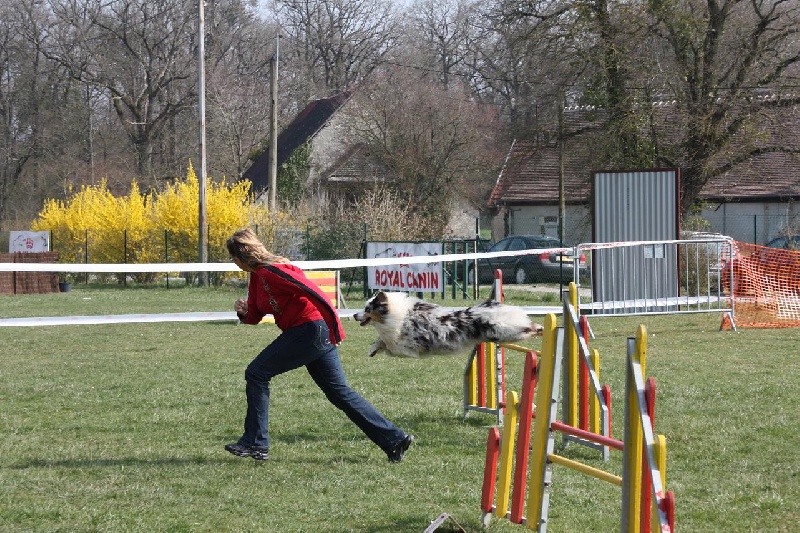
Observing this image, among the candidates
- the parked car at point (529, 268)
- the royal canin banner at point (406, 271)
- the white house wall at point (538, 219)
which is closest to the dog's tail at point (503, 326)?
the royal canin banner at point (406, 271)

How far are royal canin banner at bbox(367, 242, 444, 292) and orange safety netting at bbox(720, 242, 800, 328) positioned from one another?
19.4 ft

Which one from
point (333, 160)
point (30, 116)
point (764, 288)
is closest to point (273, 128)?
point (333, 160)

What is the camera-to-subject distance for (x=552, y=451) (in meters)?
5.39

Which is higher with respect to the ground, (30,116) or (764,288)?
(30,116)

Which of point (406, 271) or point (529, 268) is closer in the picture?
point (406, 271)

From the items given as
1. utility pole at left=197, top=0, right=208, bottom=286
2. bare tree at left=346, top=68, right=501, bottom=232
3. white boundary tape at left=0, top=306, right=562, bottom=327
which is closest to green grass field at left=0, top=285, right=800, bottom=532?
white boundary tape at left=0, top=306, right=562, bottom=327

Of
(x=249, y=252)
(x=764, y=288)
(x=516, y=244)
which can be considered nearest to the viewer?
(x=249, y=252)

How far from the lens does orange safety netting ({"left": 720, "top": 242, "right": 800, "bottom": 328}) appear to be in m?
17.9

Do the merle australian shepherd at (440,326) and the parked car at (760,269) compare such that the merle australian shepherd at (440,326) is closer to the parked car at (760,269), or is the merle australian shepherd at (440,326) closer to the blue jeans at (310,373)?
the blue jeans at (310,373)

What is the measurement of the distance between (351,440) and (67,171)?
149 ft

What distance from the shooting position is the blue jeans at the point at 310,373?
713cm

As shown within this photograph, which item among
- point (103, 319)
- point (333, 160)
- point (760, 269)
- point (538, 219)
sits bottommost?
point (103, 319)

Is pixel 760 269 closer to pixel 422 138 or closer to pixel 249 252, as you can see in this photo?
pixel 249 252

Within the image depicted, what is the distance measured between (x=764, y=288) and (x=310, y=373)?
13566 millimetres
